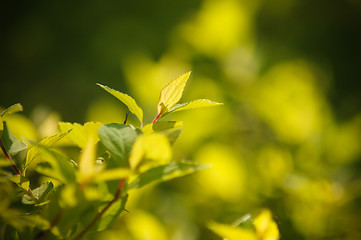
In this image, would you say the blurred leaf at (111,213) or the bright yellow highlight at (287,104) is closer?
the blurred leaf at (111,213)

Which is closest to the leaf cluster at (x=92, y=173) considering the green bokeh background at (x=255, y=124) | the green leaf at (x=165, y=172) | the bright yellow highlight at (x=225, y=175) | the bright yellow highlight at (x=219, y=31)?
the green leaf at (x=165, y=172)

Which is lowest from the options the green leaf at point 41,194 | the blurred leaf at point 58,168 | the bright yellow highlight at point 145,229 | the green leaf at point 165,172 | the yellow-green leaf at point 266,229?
the bright yellow highlight at point 145,229

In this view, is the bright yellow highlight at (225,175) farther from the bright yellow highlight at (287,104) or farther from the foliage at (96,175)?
the foliage at (96,175)

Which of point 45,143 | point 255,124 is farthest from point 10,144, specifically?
point 255,124

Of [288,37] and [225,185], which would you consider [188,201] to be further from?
[288,37]

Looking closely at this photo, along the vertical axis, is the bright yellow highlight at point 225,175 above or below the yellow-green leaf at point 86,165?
below

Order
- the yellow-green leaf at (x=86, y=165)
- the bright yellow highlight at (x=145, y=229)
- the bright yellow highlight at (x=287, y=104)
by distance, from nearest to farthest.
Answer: the yellow-green leaf at (x=86, y=165) < the bright yellow highlight at (x=145, y=229) < the bright yellow highlight at (x=287, y=104)

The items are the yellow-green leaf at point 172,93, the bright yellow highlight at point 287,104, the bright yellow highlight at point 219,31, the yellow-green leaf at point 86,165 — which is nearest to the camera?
the yellow-green leaf at point 86,165
